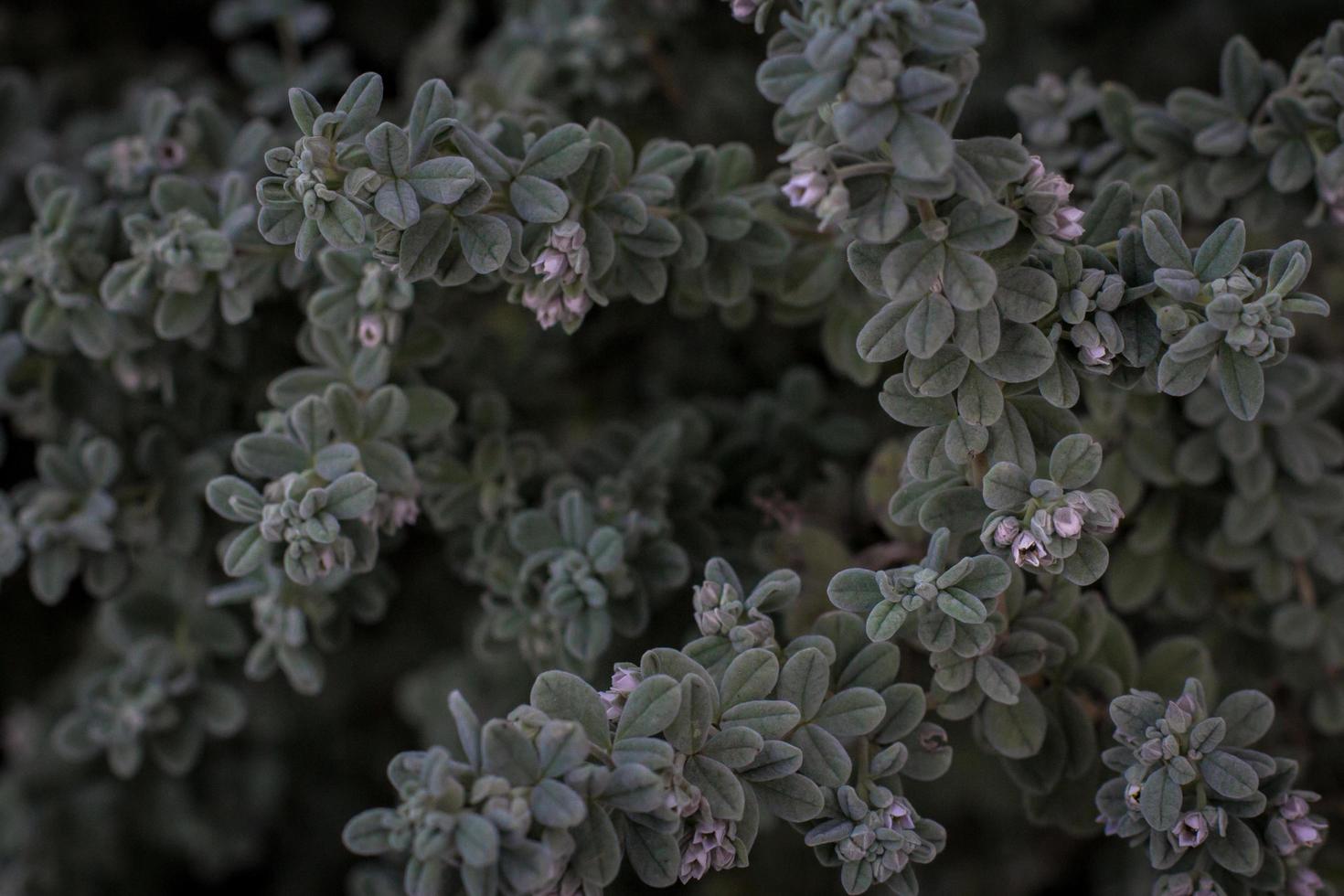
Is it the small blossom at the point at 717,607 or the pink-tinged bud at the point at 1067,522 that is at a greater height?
the pink-tinged bud at the point at 1067,522

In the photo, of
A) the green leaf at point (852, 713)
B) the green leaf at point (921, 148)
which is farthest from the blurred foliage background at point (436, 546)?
the green leaf at point (921, 148)

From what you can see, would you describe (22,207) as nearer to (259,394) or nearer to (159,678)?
(259,394)

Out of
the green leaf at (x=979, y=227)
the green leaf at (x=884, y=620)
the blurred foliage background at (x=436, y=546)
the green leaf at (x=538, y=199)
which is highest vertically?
the green leaf at (x=979, y=227)

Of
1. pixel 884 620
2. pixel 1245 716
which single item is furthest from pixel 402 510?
pixel 1245 716

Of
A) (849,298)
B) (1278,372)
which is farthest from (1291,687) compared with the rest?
(849,298)

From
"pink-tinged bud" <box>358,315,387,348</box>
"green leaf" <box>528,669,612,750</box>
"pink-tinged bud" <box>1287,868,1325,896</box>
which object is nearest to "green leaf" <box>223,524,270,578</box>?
"pink-tinged bud" <box>358,315,387,348</box>

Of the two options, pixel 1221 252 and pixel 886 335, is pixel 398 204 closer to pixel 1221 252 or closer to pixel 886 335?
pixel 886 335

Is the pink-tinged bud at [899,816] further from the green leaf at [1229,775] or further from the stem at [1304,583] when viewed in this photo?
the stem at [1304,583]

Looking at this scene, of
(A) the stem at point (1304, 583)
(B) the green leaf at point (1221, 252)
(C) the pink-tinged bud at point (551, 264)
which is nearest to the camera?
(B) the green leaf at point (1221, 252)
